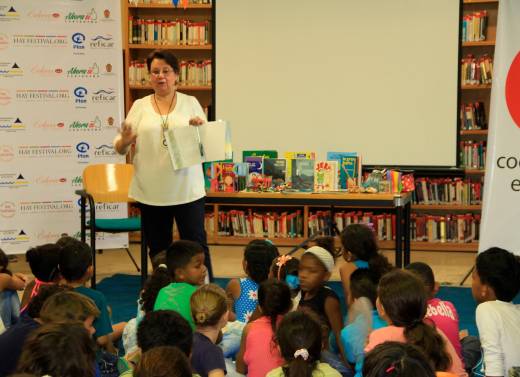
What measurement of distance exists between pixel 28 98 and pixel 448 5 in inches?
154

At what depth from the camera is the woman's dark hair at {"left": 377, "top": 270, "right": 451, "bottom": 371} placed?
2754 millimetres

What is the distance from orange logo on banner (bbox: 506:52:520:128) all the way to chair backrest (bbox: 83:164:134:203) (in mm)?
2894

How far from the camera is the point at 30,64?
269 inches

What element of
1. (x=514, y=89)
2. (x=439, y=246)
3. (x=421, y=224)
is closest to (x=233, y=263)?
(x=421, y=224)

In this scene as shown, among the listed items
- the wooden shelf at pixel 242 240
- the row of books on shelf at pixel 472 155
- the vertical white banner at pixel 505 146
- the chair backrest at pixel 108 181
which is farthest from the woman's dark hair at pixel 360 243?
the row of books on shelf at pixel 472 155

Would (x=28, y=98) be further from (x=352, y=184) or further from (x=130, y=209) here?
(x=352, y=184)

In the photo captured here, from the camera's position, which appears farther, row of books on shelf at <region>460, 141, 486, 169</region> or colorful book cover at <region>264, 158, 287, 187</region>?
row of books on shelf at <region>460, 141, 486, 169</region>

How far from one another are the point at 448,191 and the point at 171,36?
3.14 m

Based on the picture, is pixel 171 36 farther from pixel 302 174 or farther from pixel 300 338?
pixel 300 338

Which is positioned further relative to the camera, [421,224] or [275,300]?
[421,224]

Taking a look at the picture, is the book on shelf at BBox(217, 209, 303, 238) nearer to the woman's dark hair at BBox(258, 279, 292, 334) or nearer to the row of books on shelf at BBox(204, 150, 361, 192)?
the row of books on shelf at BBox(204, 150, 361, 192)

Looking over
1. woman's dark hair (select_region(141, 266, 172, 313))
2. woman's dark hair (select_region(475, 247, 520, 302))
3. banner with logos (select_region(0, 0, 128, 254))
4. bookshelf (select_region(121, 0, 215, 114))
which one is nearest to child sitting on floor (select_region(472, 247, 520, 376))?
woman's dark hair (select_region(475, 247, 520, 302))

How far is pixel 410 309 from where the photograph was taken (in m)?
2.83

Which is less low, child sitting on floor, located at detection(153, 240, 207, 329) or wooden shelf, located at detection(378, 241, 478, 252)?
child sitting on floor, located at detection(153, 240, 207, 329)
